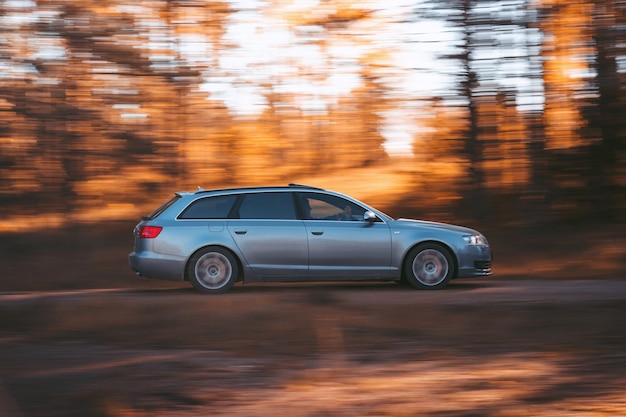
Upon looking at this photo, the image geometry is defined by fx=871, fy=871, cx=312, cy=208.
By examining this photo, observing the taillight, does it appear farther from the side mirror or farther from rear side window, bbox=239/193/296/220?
the side mirror

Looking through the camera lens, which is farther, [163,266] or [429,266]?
[429,266]

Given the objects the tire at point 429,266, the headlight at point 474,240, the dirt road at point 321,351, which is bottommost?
the dirt road at point 321,351

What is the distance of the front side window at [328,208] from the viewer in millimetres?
11734

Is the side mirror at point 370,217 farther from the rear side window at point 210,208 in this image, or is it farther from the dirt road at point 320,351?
the rear side window at point 210,208

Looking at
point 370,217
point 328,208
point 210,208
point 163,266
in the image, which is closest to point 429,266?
point 370,217

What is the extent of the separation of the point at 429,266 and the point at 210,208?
3.06 m

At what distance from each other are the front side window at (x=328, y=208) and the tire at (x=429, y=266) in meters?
0.91

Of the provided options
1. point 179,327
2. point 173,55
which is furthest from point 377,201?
point 179,327

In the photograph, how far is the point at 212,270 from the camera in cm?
1159

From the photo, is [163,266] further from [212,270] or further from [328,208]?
[328,208]

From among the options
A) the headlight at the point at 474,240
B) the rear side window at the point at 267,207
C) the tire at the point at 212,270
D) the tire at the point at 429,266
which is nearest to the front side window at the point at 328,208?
the rear side window at the point at 267,207

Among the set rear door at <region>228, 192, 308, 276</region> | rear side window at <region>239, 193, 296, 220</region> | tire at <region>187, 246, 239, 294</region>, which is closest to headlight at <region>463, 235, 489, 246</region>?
rear door at <region>228, 192, 308, 276</region>

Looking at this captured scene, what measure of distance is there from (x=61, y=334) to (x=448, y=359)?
4.86 meters

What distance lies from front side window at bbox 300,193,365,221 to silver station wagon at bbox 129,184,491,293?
0.04 feet
